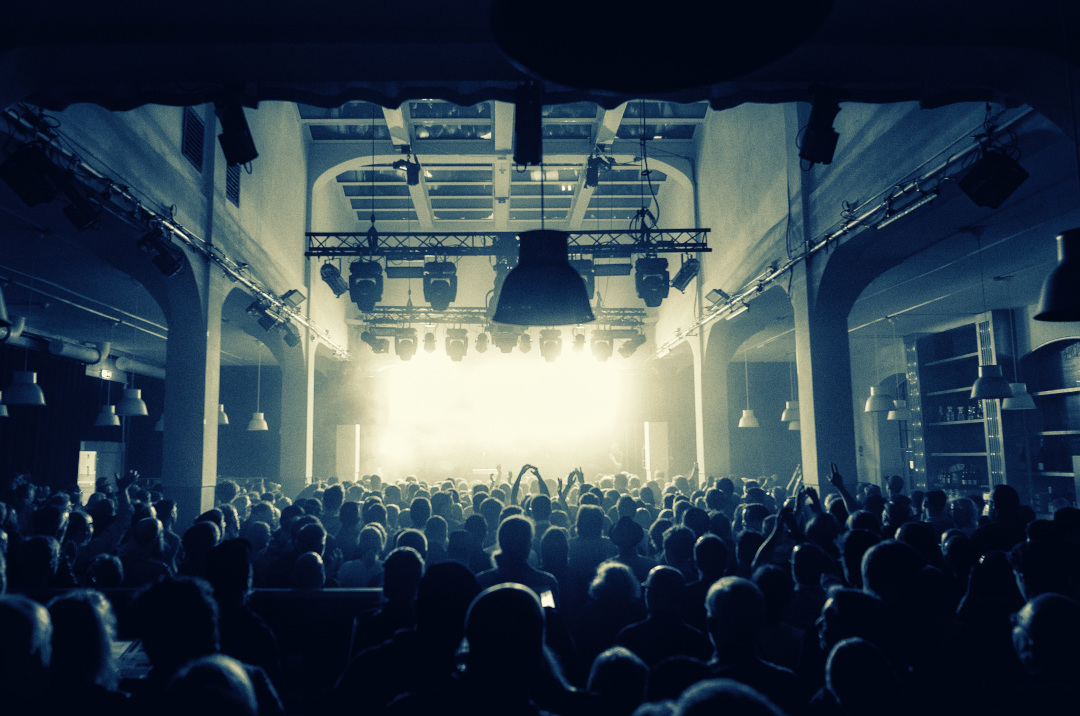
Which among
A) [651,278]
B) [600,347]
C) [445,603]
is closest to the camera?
[445,603]

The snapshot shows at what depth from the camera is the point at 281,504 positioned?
11.9 meters

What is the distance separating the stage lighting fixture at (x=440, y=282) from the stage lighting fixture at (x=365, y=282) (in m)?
0.86

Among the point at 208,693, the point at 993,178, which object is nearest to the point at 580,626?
the point at 208,693

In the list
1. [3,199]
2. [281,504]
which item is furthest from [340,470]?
[3,199]

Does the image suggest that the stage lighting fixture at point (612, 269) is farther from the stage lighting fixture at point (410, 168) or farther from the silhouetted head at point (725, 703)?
the silhouetted head at point (725, 703)

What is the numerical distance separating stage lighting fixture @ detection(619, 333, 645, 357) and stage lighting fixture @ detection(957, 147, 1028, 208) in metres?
11.3

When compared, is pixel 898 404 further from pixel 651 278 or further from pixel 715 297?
pixel 651 278

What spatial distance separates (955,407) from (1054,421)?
2767 millimetres

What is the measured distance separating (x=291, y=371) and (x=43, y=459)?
565 cm

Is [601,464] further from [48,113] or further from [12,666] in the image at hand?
[12,666]

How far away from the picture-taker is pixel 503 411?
2289cm

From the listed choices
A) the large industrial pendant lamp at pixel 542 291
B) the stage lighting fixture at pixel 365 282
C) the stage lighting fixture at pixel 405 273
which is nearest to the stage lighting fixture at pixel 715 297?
the stage lighting fixture at pixel 405 273

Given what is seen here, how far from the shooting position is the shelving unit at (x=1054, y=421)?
1145cm

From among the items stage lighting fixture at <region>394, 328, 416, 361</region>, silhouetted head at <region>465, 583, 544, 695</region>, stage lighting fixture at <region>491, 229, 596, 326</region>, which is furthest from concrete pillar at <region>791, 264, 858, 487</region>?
stage lighting fixture at <region>394, 328, 416, 361</region>
